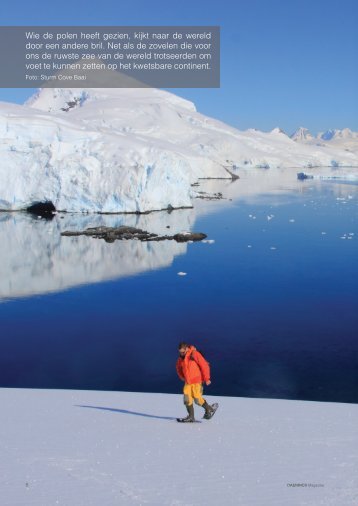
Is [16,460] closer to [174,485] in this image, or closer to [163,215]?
[174,485]

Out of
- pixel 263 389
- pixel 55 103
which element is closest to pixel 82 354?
pixel 263 389

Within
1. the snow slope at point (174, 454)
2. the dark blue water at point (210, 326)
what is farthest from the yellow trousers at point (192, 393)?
the dark blue water at point (210, 326)

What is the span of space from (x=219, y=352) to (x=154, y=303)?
4.59 meters

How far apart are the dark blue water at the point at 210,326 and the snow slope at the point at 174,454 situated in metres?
2.83

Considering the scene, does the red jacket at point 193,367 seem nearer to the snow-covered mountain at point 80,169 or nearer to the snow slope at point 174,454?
the snow slope at point 174,454

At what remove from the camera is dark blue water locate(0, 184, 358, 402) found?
10664mm

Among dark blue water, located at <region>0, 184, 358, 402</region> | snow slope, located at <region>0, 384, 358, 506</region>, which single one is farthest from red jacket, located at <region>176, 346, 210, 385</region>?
dark blue water, located at <region>0, 184, 358, 402</region>

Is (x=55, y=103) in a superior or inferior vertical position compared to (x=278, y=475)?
superior

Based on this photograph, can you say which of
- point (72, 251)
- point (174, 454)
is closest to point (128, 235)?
point (72, 251)

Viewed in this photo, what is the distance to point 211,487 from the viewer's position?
197 inches

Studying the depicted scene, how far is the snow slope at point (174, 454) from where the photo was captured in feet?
16.0

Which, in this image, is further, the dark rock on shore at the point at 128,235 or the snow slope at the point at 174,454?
the dark rock on shore at the point at 128,235

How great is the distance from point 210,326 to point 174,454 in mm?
8185

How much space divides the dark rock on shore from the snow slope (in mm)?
19084
